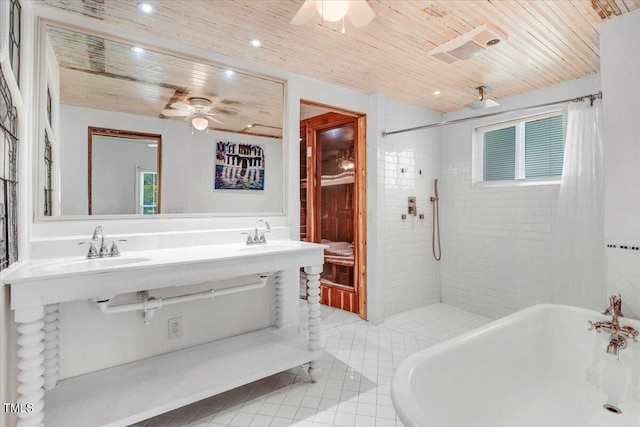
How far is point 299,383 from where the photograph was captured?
2.32 m

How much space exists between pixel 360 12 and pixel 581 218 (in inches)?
87.3

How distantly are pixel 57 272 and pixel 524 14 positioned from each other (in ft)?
9.52

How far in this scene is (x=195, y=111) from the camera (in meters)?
2.49

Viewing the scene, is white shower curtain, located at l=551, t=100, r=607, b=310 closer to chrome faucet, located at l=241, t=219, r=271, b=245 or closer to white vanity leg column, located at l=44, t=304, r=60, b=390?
chrome faucet, located at l=241, t=219, r=271, b=245

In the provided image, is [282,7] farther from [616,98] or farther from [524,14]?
[616,98]

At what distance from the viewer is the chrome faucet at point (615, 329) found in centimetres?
189

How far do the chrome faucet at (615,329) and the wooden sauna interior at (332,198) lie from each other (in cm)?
217

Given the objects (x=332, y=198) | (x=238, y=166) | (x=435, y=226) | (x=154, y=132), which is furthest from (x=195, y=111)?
(x=435, y=226)

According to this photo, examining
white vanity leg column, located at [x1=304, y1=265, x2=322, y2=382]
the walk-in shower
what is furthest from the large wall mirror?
the walk-in shower

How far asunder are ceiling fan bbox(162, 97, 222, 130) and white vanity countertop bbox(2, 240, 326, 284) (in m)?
0.93

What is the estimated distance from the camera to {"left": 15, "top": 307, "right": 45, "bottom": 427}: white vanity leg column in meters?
1.41

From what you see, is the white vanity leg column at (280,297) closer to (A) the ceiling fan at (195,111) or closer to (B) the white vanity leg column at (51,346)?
(A) the ceiling fan at (195,111)

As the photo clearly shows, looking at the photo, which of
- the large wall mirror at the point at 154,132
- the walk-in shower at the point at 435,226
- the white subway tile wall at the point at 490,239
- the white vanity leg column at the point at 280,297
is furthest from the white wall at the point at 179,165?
the white subway tile wall at the point at 490,239

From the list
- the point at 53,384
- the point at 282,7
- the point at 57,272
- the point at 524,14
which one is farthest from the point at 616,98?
the point at 53,384
